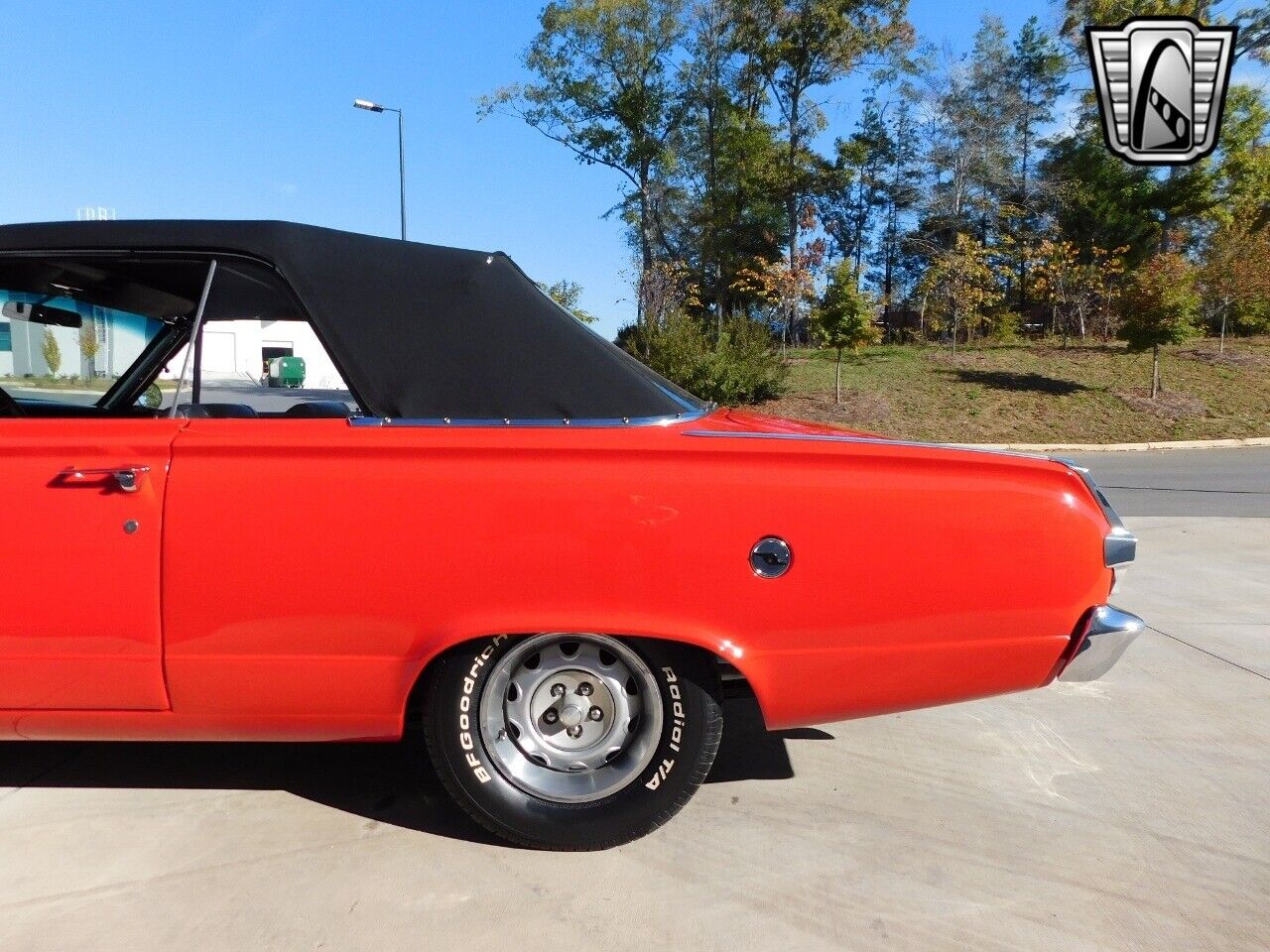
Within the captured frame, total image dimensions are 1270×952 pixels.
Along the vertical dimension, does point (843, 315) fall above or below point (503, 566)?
above

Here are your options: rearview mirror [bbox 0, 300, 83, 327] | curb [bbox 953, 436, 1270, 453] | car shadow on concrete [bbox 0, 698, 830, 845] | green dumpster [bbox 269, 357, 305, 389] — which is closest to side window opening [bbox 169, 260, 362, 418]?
green dumpster [bbox 269, 357, 305, 389]

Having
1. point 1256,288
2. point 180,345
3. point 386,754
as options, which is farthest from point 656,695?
point 1256,288

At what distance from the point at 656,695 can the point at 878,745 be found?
4.32 ft

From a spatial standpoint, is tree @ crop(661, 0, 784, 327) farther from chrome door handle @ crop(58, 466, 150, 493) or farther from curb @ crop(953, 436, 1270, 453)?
chrome door handle @ crop(58, 466, 150, 493)

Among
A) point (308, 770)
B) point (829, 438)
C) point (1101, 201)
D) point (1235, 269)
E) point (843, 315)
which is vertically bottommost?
point (308, 770)

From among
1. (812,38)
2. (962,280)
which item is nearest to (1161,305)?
(962,280)

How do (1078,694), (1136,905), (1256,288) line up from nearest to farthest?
(1136,905) < (1078,694) < (1256,288)

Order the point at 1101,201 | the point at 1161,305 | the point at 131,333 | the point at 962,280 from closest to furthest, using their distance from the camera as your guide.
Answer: the point at 131,333 → the point at 1161,305 → the point at 962,280 → the point at 1101,201

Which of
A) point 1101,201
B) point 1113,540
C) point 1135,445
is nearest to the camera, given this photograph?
point 1113,540

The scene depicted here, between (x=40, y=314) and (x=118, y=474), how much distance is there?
37.8 inches

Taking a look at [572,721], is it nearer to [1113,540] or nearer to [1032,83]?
[1113,540]

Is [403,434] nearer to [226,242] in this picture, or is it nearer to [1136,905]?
[226,242]

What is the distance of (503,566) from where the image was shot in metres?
2.55

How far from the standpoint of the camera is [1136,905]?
2.54 meters
